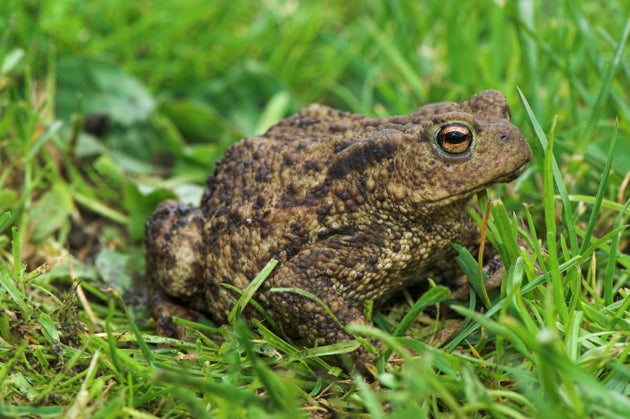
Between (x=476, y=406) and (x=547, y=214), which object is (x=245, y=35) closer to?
(x=547, y=214)

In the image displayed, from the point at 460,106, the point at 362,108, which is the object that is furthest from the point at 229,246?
the point at 362,108

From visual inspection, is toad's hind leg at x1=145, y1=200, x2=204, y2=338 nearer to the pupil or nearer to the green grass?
the green grass

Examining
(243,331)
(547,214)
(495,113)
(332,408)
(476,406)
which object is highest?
(495,113)

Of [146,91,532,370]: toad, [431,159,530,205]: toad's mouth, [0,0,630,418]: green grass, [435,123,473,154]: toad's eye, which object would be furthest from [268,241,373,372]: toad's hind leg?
[435,123,473,154]: toad's eye

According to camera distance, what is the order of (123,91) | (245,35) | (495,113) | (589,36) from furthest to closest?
(245,35), (123,91), (589,36), (495,113)

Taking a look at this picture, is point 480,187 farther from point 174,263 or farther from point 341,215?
point 174,263

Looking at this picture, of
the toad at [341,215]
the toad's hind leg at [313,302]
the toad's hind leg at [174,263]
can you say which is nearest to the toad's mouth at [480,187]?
the toad at [341,215]

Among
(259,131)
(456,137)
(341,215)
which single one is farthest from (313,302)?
(259,131)

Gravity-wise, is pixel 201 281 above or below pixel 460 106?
below

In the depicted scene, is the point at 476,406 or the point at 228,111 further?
the point at 228,111
